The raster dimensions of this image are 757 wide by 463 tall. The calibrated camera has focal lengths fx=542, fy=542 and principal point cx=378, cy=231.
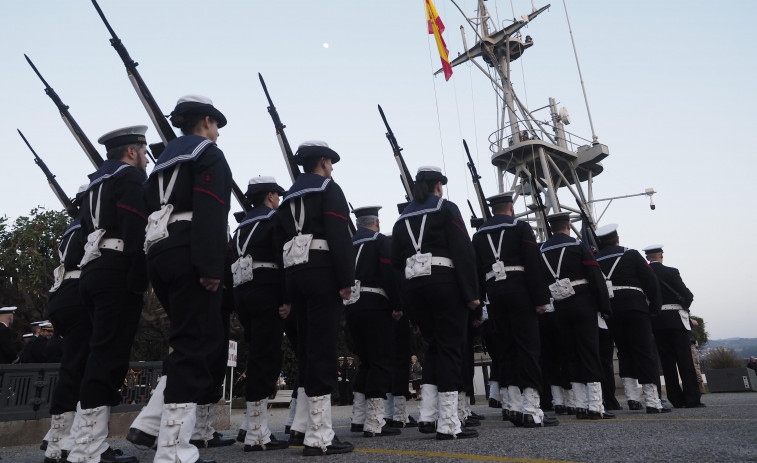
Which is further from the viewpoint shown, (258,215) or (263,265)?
(258,215)

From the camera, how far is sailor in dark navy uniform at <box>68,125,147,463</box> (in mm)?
3682

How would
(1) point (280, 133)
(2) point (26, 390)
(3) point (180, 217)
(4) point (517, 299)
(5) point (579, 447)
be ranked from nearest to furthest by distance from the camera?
(3) point (180, 217)
(5) point (579, 447)
(4) point (517, 299)
(2) point (26, 390)
(1) point (280, 133)

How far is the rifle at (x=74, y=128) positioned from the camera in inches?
264

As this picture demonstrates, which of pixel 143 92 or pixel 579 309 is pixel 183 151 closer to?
pixel 143 92

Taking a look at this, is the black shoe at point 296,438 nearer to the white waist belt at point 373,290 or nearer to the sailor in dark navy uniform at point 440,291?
the sailor in dark navy uniform at point 440,291

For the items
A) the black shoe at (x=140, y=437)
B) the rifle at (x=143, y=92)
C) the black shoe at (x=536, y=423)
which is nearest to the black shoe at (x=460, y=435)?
the black shoe at (x=536, y=423)

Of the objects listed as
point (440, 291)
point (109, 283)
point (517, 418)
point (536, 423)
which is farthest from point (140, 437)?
point (517, 418)

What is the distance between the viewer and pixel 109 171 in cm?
438

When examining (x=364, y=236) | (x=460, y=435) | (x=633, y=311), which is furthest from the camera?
(x=633, y=311)

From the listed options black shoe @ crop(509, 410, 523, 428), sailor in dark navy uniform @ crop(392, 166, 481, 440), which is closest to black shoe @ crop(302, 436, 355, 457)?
sailor in dark navy uniform @ crop(392, 166, 481, 440)

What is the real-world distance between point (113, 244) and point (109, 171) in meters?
0.68

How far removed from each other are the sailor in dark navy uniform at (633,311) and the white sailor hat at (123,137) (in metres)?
6.39

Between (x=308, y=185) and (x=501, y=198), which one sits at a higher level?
(x=501, y=198)

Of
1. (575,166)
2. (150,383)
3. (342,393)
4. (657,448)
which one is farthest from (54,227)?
(575,166)
